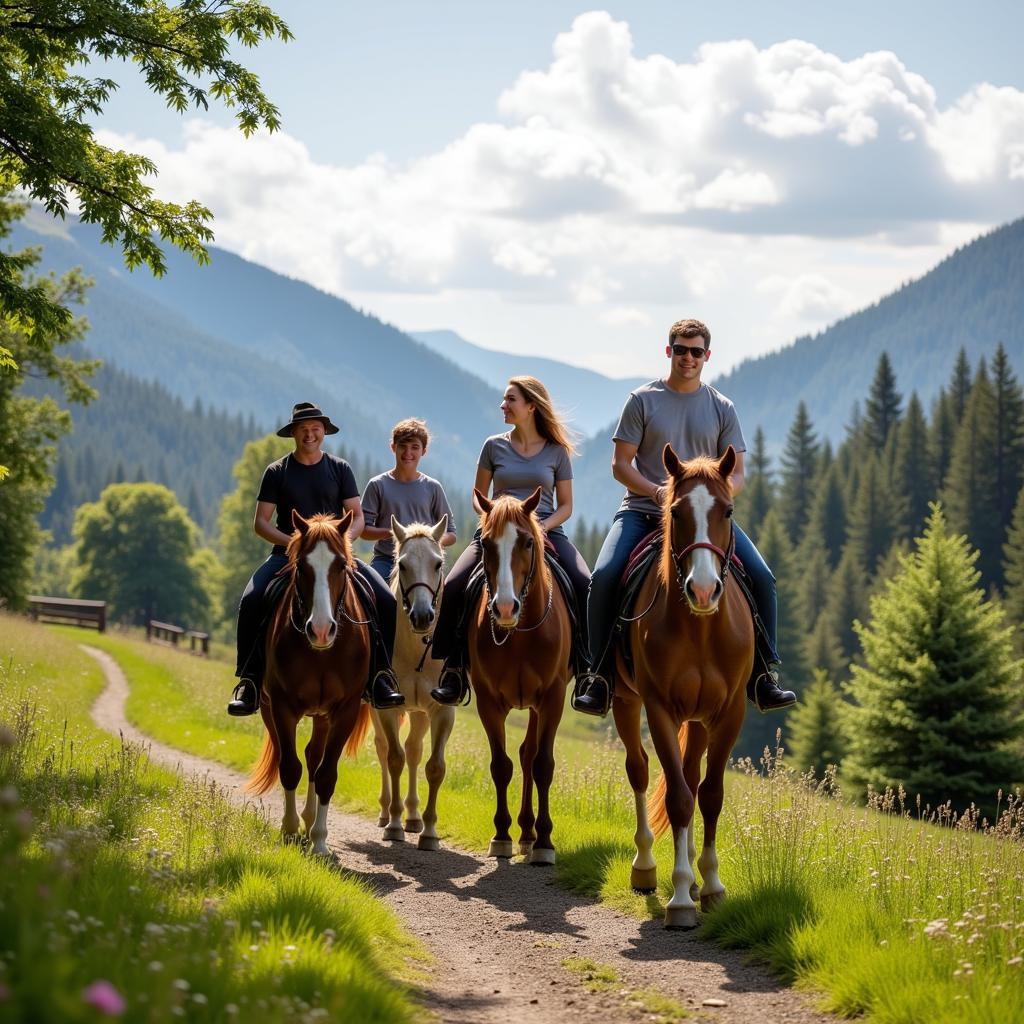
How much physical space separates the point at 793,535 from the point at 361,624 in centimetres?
12710

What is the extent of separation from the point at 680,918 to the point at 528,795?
3261 millimetres

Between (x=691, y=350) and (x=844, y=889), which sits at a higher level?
(x=691, y=350)

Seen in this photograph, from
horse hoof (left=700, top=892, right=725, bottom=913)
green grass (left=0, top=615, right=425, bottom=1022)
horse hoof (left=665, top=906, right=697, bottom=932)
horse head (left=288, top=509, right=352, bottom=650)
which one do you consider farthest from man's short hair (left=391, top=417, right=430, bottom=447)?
horse hoof (left=665, top=906, right=697, bottom=932)

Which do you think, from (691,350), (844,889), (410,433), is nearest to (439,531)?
(410,433)

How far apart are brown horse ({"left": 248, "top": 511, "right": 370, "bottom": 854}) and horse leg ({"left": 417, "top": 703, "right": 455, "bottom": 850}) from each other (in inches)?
60.2

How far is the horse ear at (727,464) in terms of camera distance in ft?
27.9

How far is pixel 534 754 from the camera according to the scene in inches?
462

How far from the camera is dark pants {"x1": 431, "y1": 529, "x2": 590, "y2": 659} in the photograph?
1155cm

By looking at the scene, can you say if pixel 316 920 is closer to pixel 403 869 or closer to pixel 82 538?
pixel 403 869

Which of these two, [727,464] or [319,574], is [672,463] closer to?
[727,464]

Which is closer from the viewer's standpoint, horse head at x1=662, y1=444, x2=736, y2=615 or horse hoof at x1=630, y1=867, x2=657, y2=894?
horse head at x1=662, y1=444, x2=736, y2=615

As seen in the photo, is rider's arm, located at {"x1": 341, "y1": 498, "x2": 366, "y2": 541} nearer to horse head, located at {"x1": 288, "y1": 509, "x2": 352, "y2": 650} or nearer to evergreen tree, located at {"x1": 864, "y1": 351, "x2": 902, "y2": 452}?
horse head, located at {"x1": 288, "y1": 509, "x2": 352, "y2": 650}

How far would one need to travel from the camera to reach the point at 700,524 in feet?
27.2

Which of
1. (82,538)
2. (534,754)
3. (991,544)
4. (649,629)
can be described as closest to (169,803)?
(534,754)
